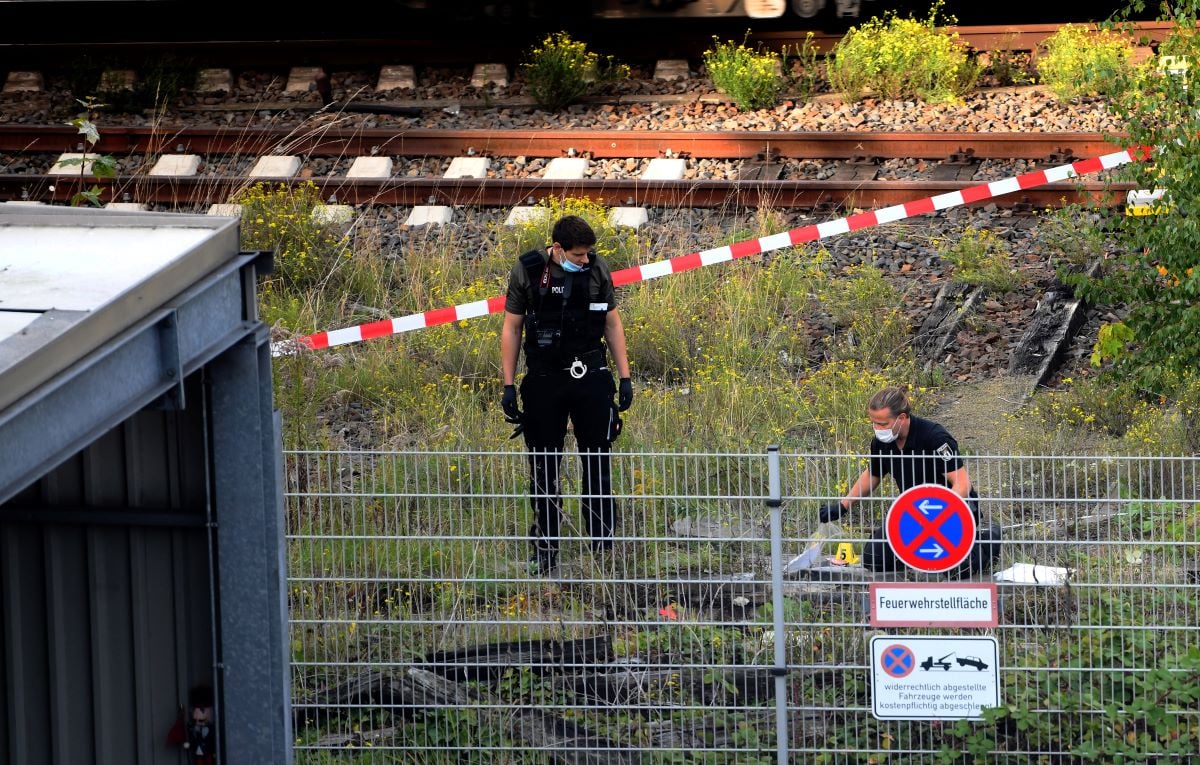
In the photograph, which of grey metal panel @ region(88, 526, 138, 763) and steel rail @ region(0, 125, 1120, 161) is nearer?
grey metal panel @ region(88, 526, 138, 763)

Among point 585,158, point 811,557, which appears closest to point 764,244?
point 585,158

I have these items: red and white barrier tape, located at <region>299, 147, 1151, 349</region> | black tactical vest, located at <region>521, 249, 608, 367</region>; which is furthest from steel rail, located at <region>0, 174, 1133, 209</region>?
black tactical vest, located at <region>521, 249, 608, 367</region>

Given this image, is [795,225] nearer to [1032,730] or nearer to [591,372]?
[591,372]

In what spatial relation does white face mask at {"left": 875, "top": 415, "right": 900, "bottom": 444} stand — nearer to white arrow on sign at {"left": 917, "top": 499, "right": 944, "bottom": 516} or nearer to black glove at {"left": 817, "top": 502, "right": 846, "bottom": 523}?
black glove at {"left": 817, "top": 502, "right": 846, "bottom": 523}

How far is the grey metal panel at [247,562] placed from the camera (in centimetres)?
518

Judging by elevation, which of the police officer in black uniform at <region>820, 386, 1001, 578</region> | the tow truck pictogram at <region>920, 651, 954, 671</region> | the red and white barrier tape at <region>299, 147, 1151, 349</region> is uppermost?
the red and white barrier tape at <region>299, 147, 1151, 349</region>

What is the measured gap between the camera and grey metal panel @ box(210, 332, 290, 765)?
518cm

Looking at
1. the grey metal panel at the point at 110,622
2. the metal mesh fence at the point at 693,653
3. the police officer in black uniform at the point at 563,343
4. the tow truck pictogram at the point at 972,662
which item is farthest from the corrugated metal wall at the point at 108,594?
the tow truck pictogram at the point at 972,662

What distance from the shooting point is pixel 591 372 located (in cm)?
741

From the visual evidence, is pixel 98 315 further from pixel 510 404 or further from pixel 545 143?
pixel 545 143

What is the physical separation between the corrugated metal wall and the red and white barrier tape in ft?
13.9

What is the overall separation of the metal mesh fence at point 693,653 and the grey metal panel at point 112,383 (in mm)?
990

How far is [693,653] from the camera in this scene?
20.3ft

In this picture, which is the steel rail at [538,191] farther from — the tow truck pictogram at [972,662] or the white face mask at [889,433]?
the tow truck pictogram at [972,662]
